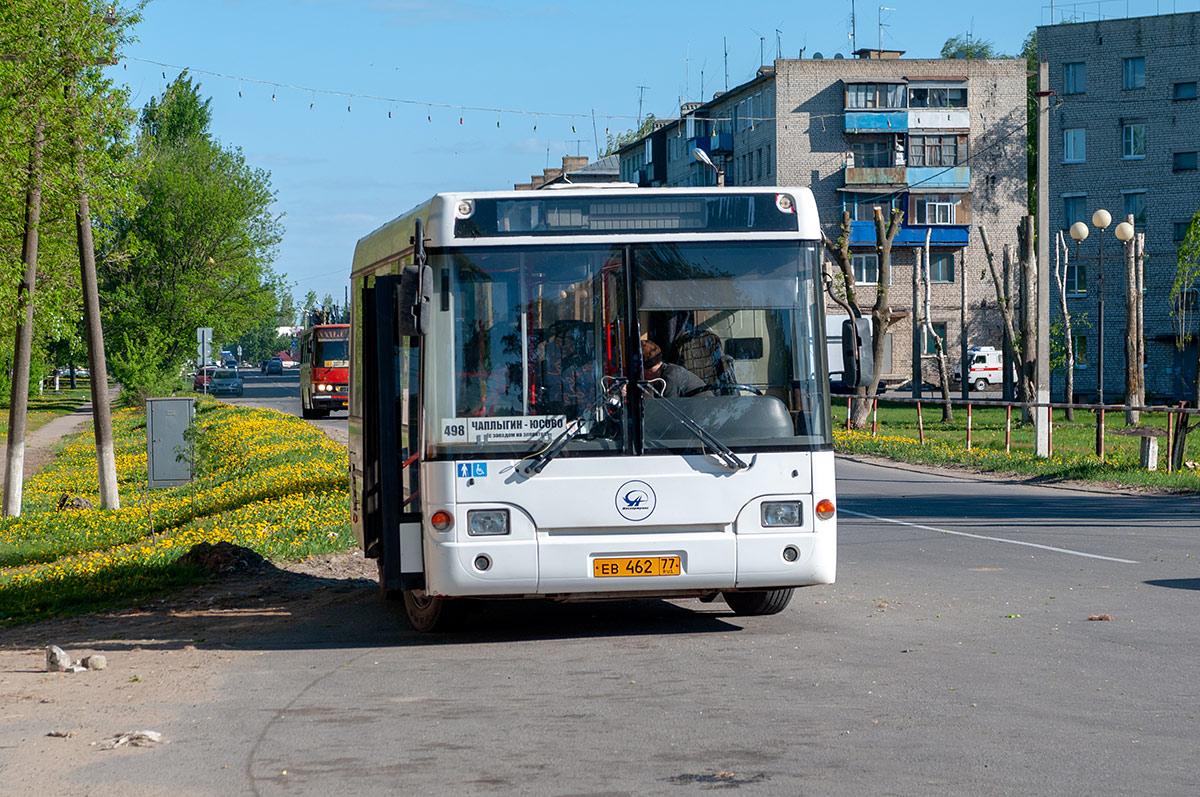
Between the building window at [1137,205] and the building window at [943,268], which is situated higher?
the building window at [1137,205]

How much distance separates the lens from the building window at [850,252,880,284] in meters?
78.6

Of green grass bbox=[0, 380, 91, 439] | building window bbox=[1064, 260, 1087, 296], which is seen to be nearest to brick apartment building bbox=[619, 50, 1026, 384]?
building window bbox=[1064, 260, 1087, 296]

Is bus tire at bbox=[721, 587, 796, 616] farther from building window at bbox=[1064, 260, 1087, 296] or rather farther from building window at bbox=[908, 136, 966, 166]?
building window at bbox=[908, 136, 966, 166]

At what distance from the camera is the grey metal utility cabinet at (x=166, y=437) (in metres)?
21.2

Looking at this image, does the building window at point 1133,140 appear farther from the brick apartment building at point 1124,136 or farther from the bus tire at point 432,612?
the bus tire at point 432,612

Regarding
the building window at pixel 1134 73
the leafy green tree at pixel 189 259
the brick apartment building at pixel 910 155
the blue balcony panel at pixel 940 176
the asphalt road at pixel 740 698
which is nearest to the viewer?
the asphalt road at pixel 740 698

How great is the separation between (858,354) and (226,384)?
76792 mm

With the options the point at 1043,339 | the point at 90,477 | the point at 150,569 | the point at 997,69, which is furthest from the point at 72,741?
the point at 997,69

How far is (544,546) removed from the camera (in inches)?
339

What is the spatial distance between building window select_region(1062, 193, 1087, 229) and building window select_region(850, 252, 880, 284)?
10034mm

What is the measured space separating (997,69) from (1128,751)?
7882cm

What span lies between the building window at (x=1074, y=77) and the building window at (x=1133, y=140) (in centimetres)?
284

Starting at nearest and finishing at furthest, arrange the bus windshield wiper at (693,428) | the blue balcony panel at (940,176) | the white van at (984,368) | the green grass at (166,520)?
the bus windshield wiper at (693,428)
the green grass at (166,520)
the white van at (984,368)
the blue balcony panel at (940,176)

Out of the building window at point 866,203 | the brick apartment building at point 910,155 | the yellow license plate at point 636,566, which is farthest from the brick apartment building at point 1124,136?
the yellow license plate at point 636,566
